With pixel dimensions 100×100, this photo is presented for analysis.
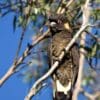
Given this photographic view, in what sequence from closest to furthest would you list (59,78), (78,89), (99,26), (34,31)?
(78,89) → (99,26) → (59,78) → (34,31)

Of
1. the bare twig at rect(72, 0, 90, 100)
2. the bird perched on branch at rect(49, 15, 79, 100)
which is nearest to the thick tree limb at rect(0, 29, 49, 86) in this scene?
the bird perched on branch at rect(49, 15, 79, 100)

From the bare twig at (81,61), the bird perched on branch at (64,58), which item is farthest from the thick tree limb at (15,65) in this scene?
the bare twig at (81,61)

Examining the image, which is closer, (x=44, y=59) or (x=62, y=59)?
(x=62, y=59)

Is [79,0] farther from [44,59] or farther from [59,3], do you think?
[44,59]

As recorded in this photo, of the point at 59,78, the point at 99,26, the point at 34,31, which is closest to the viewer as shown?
the point at 99,26

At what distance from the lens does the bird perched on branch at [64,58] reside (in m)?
3.68

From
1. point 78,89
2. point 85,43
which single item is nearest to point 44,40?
point 85,43

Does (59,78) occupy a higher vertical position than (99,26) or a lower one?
lower

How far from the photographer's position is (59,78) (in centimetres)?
387

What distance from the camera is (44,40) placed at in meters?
4.24

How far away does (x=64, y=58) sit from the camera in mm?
3779

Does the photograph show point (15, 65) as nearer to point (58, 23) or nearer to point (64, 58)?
point (64, 58)

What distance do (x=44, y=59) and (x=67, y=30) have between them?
428 mm

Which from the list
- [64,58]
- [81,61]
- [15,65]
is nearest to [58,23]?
[64,58]
